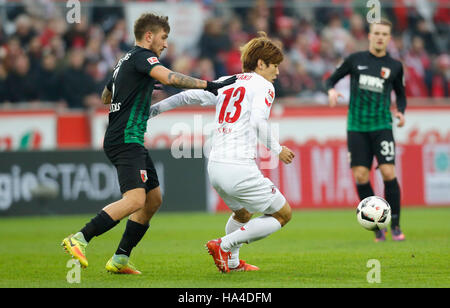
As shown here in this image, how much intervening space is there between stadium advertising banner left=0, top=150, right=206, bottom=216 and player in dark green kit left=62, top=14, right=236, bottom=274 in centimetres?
795

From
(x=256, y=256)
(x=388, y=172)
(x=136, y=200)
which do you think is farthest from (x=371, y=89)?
(x=136, y=200)

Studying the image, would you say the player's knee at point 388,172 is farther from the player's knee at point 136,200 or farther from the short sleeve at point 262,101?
the player's knee at point 136,200

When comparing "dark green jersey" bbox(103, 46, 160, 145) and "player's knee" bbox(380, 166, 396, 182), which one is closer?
"dark green jersey" bbox(103, 46, 160, 145)

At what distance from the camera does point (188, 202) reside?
15430mm

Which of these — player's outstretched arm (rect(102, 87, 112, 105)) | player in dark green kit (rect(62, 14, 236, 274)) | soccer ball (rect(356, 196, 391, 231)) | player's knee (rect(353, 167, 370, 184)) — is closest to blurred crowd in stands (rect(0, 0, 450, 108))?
player's knee (rect(353, 167, 370, 184))

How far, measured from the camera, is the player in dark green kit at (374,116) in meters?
9.99

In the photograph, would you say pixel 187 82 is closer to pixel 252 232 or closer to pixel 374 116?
pixel 252 232

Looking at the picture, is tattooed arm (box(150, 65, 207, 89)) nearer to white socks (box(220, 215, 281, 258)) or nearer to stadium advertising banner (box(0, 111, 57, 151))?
white socks (box(220, 215, 281, 258))

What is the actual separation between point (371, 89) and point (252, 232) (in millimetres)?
3932

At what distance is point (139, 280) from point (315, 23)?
14476 mm

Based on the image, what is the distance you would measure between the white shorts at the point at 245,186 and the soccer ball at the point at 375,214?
1965 millimetres

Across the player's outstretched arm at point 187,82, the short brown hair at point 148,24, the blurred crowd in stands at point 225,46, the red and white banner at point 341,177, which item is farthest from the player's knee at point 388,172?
the blurred crowd in stands at point 225,46

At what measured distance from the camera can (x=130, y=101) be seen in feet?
22.8

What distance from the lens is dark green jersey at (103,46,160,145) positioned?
6.92 metres
